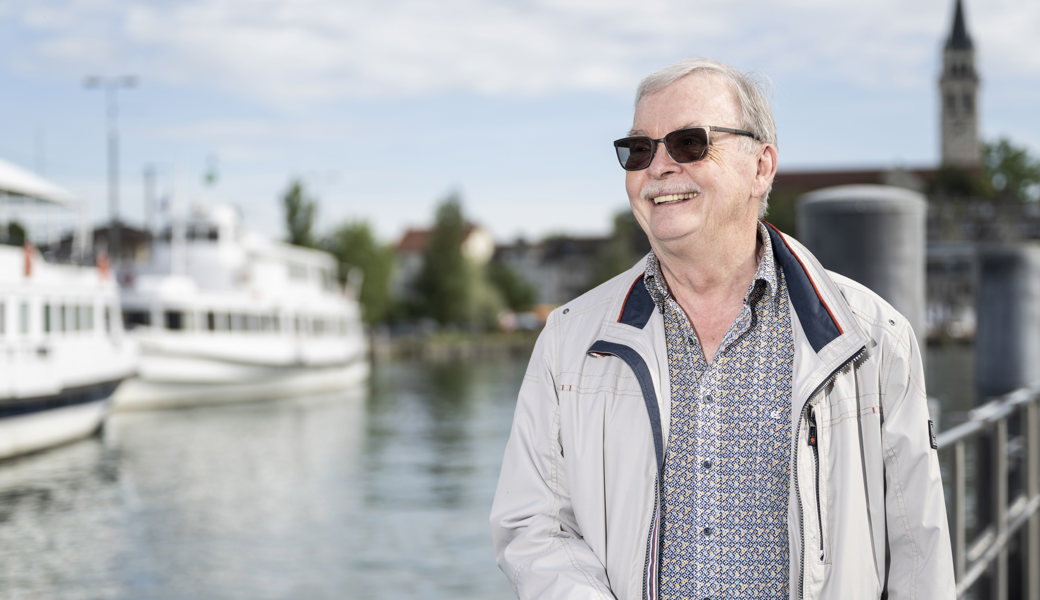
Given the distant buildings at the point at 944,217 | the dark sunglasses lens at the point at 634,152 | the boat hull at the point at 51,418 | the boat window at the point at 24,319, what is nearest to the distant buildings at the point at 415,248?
the distant buildings at the point at 944,217

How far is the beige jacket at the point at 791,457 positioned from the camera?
2002 millimetres

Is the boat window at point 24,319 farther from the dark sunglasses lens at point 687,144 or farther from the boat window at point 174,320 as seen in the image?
the dark sunglasses lens at point 687,144

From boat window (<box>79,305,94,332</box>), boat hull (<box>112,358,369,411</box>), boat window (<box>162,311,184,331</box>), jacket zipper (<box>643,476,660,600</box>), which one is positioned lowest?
boat hull (<box>112,358,369,411</box>)

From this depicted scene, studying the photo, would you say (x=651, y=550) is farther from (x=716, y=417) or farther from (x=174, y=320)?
(x=174, y=320)

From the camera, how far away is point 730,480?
6.91ft

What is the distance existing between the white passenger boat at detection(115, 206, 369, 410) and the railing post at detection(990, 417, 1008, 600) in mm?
26381

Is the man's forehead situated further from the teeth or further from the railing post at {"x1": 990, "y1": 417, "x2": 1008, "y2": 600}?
the railing post at {"x1": 990, "y1": 417, "x2": 1008, "y2": 600}

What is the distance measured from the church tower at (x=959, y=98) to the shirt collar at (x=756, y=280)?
124626 mm

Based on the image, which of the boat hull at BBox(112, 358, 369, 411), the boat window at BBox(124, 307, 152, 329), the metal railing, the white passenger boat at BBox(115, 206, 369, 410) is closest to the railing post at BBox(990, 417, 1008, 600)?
the metal railing

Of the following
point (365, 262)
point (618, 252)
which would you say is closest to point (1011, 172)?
point (618, 252)

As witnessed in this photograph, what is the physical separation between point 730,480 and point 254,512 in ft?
48.9

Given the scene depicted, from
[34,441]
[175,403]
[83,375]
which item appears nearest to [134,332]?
[175,403]

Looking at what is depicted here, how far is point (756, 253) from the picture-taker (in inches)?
90.2

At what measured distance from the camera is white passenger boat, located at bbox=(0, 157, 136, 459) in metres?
19.8
